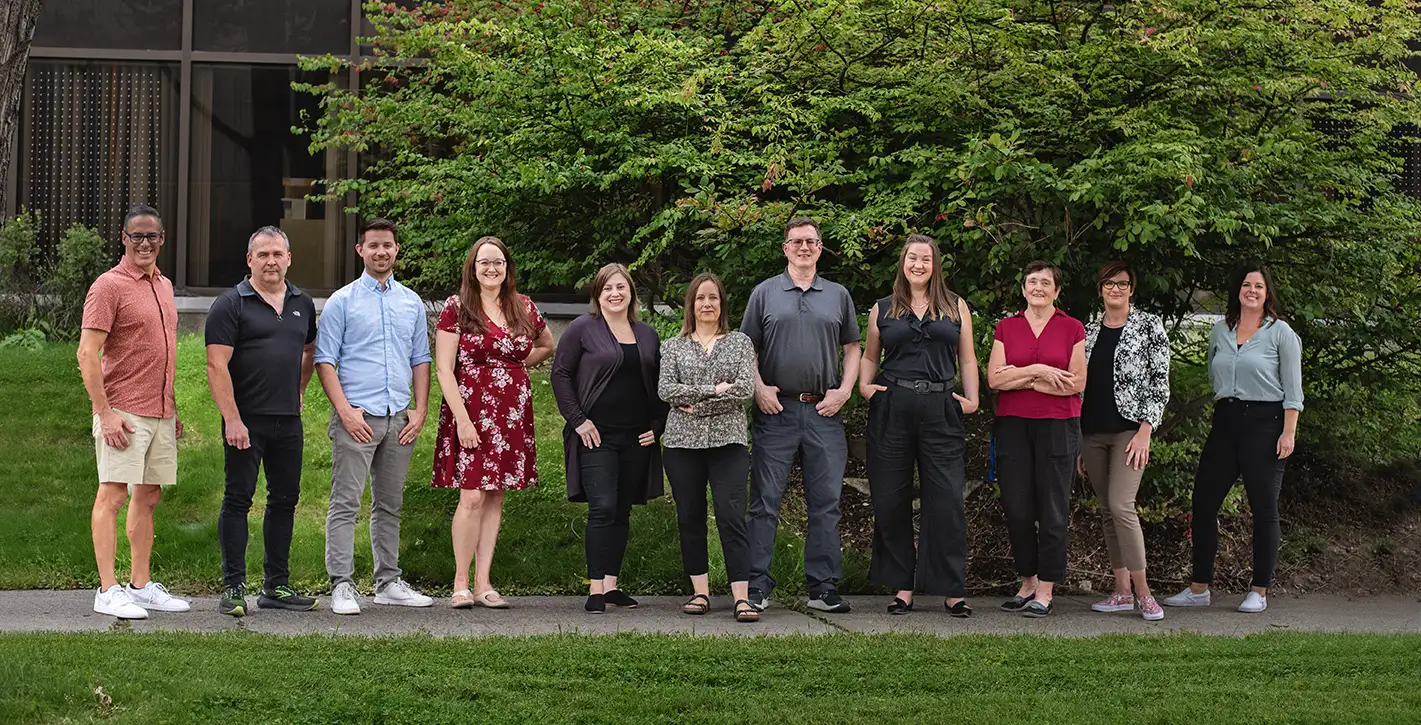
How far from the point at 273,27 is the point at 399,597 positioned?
382 inches

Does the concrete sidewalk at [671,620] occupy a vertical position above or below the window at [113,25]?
below

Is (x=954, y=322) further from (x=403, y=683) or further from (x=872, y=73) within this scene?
(x=403, y=683)

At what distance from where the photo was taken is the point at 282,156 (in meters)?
15.4

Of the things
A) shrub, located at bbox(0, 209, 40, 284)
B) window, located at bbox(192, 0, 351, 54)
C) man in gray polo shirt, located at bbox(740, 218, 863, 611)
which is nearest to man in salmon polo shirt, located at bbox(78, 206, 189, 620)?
man in gray polo shirt, located at bbox(740, 218, 863, 611)

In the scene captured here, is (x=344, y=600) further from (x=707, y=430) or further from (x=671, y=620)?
(x=707, y=430)

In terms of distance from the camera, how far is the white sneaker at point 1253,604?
795cm

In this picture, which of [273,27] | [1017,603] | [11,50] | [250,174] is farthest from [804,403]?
[273,27]

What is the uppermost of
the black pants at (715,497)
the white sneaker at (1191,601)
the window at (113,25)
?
the window at (113,25)

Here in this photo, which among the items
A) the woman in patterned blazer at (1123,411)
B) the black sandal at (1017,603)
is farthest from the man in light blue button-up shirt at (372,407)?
the woman in patterned blazer at (1123,411)

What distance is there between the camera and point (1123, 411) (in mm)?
7664

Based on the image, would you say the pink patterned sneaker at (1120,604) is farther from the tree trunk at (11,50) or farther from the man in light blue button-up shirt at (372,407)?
the tree trunk at (11,50)

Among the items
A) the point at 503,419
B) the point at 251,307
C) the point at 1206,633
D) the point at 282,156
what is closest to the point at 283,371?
the point at 251,307

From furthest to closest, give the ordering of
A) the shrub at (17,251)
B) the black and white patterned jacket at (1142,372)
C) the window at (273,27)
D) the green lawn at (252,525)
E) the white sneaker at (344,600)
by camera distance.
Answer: the window at (273,27), the shrub at (17,251), the green lawn at (252,525), the black and white patterned jacket at (1142,372), the white sneaker at (344,600)

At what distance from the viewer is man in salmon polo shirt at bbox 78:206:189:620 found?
6.79 m
